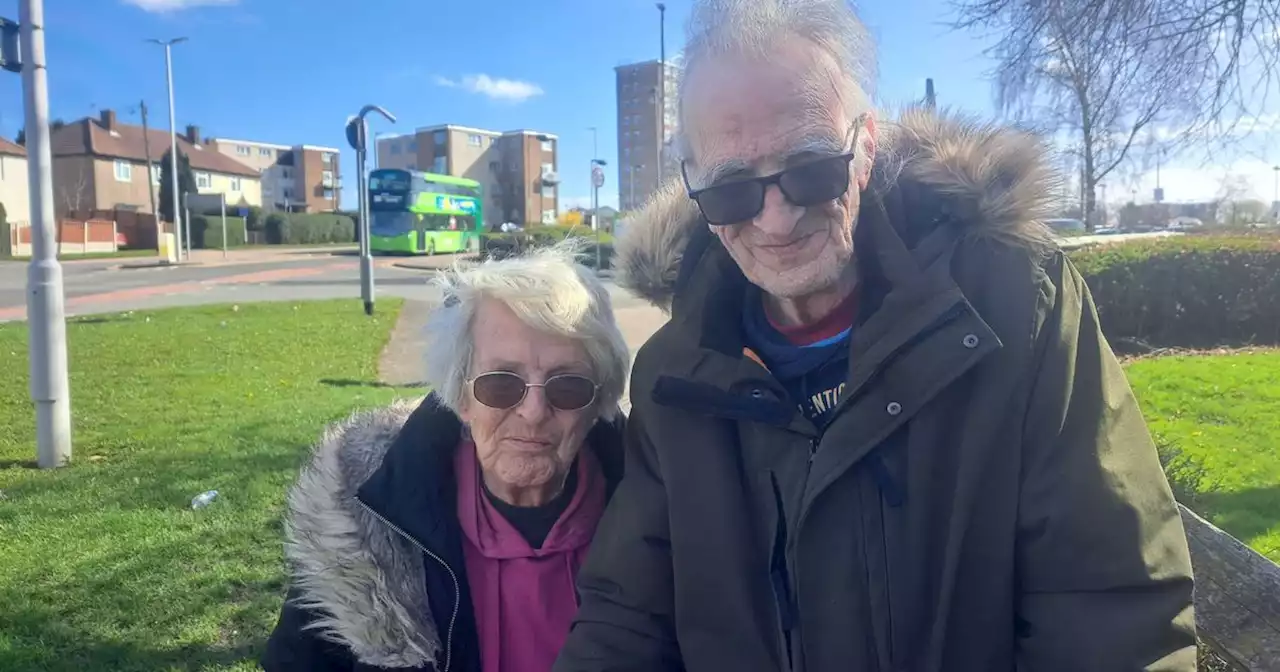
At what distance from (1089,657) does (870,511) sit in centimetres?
38

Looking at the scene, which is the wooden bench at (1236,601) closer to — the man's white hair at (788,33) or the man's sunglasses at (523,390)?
the man's white hair at (788,33)

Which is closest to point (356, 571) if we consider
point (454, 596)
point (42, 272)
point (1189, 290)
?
point (454, 596)

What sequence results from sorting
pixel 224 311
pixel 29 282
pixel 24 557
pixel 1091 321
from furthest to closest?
pixel 224 311, pixel 29 282, pixel 24 557, pixel 1091 321

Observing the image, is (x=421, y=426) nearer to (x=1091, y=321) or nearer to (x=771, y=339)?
(x=771, y=339)

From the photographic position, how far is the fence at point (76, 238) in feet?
127

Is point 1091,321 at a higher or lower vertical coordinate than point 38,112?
lower

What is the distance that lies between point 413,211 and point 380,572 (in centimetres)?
2999

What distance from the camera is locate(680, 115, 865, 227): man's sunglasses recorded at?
1.64 m

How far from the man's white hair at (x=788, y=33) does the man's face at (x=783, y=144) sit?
21 mm

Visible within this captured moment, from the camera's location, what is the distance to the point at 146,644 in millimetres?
3551

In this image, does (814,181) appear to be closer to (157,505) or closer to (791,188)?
(791,188)

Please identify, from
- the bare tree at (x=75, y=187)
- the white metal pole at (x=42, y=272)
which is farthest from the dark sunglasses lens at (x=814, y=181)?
the bare tree at (x=75, y=187)

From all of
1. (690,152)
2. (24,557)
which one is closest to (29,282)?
(24,557)

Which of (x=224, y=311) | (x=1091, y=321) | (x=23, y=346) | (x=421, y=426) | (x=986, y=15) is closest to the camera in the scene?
(x=1091, y=321)
